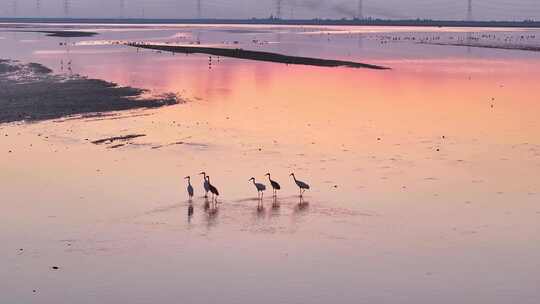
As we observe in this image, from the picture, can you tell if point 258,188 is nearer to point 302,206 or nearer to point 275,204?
point 275,204

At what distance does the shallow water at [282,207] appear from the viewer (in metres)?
14.2

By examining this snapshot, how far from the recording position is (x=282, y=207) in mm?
19219

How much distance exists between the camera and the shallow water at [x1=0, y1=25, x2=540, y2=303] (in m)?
14.2

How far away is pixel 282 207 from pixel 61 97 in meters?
23.9

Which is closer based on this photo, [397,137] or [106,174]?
[106,174]

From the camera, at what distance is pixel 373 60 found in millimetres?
74438

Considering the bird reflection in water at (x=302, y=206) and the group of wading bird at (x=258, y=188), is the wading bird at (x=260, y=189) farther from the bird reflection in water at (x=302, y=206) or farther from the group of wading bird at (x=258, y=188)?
the bird reflection in water at (x=302, y=206)

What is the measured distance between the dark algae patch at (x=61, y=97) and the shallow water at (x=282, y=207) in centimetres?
214

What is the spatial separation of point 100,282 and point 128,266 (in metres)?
0.89

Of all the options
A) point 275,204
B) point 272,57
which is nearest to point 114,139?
point 275,204

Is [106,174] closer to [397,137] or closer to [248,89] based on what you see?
[397,137]

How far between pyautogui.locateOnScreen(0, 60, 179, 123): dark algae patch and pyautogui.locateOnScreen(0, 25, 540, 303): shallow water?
2.14 metres

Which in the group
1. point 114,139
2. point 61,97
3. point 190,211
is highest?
point 61,97

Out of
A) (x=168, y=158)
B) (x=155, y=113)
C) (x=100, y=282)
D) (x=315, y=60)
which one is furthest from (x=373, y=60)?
(x=100, y=282)
